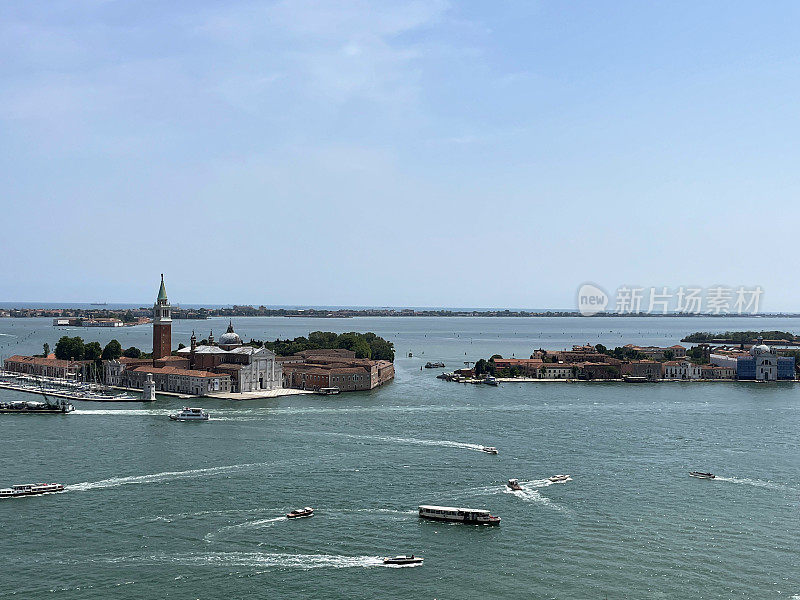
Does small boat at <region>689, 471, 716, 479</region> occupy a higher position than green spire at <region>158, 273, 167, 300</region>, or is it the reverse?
green spire at <region>158, 273, 167, 300</region>

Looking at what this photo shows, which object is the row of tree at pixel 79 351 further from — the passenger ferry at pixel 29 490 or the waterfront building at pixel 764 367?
the waterfront building at pixel 764 367

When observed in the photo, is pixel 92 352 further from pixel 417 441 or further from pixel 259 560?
pixel 259 560

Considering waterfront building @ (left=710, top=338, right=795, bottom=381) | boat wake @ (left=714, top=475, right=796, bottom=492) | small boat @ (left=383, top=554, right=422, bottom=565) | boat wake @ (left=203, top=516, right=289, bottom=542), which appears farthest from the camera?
waterfront building @ (left=710, top=338, right=795, bottom=381)

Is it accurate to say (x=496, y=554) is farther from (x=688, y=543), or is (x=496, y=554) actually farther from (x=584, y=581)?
(x=688, y=543)

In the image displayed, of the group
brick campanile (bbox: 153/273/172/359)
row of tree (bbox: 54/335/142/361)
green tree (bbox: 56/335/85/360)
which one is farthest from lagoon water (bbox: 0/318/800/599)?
green tree (bbox: 56/335/85/360)

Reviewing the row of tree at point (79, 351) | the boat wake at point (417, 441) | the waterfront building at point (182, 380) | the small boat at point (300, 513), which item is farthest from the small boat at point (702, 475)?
the row of tree at point (79, 351)

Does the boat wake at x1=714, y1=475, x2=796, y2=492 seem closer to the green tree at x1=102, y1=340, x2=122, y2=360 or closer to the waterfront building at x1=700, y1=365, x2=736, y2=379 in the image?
the waterfront building at x1=700, y1=365, x2=736, y2=379

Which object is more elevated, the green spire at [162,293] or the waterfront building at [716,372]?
the green spire at [162,293]
